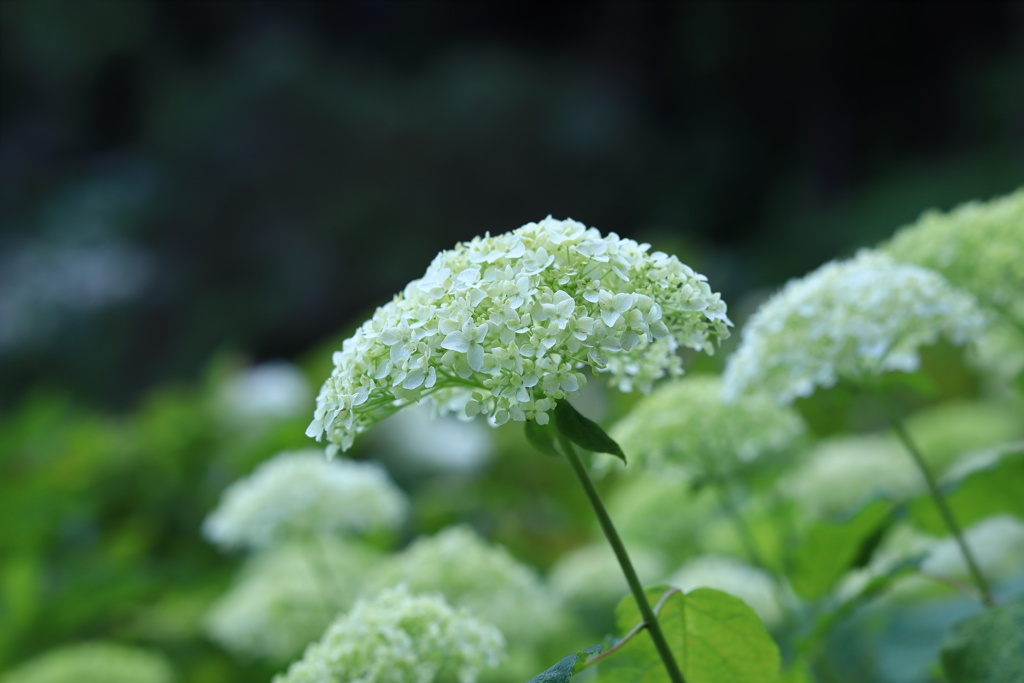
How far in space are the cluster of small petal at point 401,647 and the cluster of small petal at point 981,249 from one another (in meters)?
0.63

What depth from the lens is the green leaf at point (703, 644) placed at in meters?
0.73

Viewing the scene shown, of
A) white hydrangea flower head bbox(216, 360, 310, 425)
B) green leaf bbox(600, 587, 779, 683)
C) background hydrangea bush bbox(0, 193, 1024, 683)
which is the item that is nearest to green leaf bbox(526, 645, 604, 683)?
background hydrangea bush bbox(0, 193, 1024, 683)

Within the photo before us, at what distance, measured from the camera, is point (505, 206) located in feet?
25.9

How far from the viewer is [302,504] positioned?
128 cm

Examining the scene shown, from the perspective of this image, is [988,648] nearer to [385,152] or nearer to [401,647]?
[401,647]

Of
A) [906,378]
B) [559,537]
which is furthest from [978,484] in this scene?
[559,537]

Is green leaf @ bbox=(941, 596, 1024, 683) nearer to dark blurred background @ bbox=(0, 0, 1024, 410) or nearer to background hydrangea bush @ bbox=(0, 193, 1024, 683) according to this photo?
background hydrangea bush @ bbox=(0, 193, 1024, 683)

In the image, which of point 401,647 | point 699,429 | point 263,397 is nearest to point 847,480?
point 699,429

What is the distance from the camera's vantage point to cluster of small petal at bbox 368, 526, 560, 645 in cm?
121

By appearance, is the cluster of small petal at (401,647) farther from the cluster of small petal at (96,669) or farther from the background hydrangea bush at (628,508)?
the cluster of small petal at (96,669)

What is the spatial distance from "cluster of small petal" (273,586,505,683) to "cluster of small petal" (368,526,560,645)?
0.36 metres

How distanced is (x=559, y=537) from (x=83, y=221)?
666 cm

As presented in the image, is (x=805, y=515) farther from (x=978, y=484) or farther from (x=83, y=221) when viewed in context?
(x=83, y=221)

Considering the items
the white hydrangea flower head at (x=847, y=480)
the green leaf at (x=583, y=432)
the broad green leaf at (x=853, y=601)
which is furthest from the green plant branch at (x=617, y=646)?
the white hydrangea flower head at (x=847, y=480)
